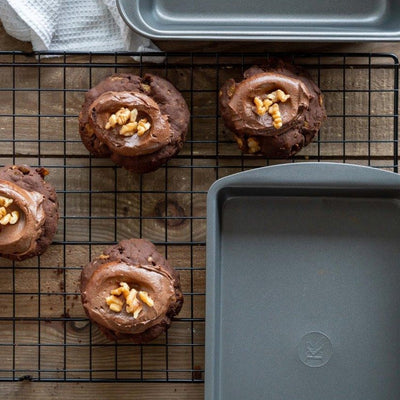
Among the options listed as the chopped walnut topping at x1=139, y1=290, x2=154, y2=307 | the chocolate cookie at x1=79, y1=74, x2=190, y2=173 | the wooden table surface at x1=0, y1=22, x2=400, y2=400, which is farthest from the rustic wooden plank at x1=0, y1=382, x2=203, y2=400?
the chocolate cookie at x1=79, y1=74, x2=190, y2=173

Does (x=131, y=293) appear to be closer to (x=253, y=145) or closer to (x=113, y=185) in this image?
(x=113, y=185)

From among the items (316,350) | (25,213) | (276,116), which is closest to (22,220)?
(25,213)

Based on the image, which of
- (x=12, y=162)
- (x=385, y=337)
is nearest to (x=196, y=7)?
(x=12, y=162)

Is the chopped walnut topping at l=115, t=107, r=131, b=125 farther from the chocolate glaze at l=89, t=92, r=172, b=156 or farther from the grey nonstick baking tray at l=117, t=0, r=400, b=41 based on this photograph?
the grey nonstick baking tray at l=117, t=0, r=400, b=41

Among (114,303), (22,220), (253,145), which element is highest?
(253,145)

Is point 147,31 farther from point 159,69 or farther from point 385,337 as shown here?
point 385,337
